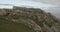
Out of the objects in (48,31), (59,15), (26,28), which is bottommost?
(59,15)

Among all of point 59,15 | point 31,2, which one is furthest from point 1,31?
point 31,2

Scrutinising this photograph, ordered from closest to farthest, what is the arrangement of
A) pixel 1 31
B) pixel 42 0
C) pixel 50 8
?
pixel 1 31 → pixel 50 8 → pixel 42 0

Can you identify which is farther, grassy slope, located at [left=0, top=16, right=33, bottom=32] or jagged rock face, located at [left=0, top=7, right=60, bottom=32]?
jagged rock face, located at [left=0, top=7, right=60, bottom=32]

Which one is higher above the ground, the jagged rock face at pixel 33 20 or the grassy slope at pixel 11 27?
the grassy slope at pixel 11 27

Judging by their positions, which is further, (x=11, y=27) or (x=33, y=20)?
(x=33, y=20)

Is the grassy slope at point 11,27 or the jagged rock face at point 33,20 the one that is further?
the jagged rock face at point 33,20

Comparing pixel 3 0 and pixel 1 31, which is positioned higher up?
pixel 1 31

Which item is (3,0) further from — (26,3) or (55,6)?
(55,6)

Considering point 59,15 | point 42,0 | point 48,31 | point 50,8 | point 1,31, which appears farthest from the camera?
point 42,0

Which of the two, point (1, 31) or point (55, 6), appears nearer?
point (1, 31)

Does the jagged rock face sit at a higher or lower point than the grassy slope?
lower
